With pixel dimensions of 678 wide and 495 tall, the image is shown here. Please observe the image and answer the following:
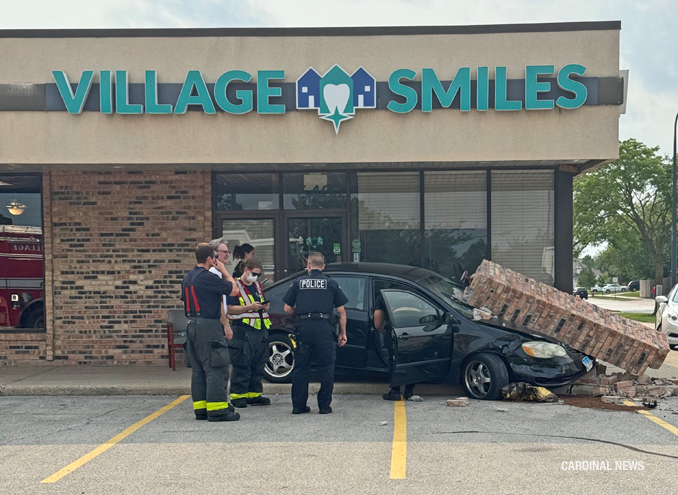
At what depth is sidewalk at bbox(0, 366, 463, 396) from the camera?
8.64m

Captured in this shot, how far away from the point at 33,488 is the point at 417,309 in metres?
4.68

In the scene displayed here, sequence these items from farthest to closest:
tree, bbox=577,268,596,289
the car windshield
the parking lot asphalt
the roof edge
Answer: tree, bbox=577,268,596,289
the roof edge
the car windshield
the parking lot asphalt

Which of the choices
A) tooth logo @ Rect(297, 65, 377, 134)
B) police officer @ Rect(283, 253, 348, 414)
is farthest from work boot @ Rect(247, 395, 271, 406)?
tooth logo @ Rect(297, 65, 377, 134)

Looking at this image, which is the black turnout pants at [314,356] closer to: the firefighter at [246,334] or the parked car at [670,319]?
the firefighter at [246,334]

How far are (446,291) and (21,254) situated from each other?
7088 millimetres

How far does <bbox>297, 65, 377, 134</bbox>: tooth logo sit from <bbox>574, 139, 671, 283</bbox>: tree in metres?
32.5

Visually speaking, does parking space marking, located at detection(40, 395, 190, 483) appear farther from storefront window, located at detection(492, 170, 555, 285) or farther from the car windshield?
storefront window, located at detection(492, 170, 555, 285)

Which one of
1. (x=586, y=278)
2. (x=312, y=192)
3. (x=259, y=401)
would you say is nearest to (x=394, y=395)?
(x=259, y=401)

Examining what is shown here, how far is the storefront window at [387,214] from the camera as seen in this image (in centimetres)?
1114

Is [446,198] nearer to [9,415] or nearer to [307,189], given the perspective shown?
[307,189]

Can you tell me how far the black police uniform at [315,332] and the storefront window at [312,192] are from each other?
3930 mm

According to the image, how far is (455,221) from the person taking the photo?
11125mm

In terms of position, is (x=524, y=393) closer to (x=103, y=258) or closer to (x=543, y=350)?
(x=543, y=350)

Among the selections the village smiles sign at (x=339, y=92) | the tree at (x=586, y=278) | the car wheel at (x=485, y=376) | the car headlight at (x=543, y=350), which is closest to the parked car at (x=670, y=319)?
the village smiles sign at (x=339, y=92)
